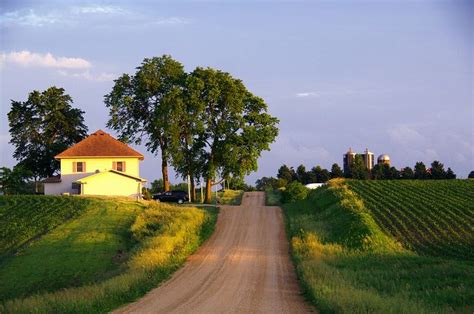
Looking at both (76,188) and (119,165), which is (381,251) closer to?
(119,165)

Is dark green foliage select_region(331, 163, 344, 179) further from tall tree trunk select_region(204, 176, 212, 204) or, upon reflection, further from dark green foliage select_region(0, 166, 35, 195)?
dark green foliage select_region(0, 166, 35, 195)

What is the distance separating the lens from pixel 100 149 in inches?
2731

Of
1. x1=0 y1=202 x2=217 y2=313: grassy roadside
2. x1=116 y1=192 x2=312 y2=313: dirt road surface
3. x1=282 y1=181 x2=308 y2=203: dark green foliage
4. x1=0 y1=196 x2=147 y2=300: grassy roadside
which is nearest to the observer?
x1=0 y1=202 x2=217 y2=313: grassy roadside

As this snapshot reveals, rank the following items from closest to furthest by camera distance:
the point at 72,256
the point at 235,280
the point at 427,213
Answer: the point at 235,280 → the point at 72,256 → the point at 427,213

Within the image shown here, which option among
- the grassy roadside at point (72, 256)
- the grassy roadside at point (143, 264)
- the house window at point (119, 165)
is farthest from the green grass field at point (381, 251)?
the house window at point (119, 165)

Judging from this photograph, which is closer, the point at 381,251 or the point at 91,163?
the point at 381,251

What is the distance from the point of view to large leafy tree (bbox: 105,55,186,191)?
235 ft

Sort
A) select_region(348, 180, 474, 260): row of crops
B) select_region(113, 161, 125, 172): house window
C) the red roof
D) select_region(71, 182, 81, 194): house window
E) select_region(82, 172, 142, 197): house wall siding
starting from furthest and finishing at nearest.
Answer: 1. select_region(113, 161, 125, 172): house window
2. the red roof
3. select_region(71, 182, 81, 194): house window
4. select_region(82, 172, 142, 197): house wall siding
5. select_region(348, 180, 474, 260): row of crops

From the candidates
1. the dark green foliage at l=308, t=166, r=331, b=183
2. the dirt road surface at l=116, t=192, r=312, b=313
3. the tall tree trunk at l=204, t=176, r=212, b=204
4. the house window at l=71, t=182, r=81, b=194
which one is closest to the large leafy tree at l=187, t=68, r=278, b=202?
the tall tree trunk at l=204, t=176, r=212, b=204

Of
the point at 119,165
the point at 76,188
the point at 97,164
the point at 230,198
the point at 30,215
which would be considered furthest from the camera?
the point at 230,198

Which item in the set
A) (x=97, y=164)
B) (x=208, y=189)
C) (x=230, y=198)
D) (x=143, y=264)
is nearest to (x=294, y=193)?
(x=208, y=189)

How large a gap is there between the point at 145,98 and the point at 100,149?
818 cm

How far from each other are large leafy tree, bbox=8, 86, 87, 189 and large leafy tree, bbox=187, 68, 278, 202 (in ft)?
61.6

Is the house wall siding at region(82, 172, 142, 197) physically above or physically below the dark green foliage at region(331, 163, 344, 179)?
below
